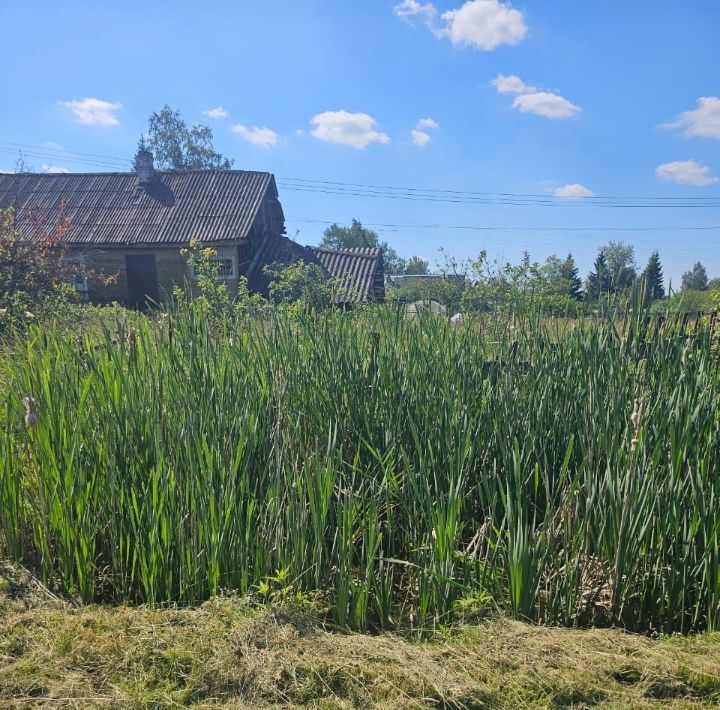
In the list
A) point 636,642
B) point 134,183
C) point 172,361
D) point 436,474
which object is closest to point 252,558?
point 436,474

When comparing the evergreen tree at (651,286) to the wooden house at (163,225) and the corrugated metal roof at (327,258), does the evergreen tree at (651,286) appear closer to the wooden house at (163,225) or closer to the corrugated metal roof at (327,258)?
the wooden house at (163,225)

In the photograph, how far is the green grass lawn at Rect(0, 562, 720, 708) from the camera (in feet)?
6.03

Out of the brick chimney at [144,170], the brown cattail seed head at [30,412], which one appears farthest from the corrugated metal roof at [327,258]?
the brown cattail seed head at [30,412]

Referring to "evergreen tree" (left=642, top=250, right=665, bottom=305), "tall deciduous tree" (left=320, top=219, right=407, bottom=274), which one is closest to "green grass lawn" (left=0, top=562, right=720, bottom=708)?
"evergreen tree" (left=642, top=250, right=665, bottom=305)

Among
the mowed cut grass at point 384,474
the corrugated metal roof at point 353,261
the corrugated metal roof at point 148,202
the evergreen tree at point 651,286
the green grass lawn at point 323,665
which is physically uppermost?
the corrugated metal roof at point 148,202

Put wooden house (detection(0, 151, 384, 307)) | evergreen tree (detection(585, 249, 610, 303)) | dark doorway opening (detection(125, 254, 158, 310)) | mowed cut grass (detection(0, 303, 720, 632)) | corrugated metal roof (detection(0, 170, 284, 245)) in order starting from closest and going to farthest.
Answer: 1. mowed cut grass (detection(0, 303, 720, 632))
2. evergreen tree (detection(585, 249, 610, 303))
3. wooden house (detection(0, 151, 384, 307))
4. corrugated metal roof (detection(0, 170, 284, 245))
5. dark doorway opening (detection(125, 254, 158, 310))

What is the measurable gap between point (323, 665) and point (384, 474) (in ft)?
2.44

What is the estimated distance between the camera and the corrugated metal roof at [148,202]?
23.3 meters

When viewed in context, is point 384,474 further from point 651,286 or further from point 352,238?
point 352,238

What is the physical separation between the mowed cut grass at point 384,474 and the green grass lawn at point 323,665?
7.3 inches

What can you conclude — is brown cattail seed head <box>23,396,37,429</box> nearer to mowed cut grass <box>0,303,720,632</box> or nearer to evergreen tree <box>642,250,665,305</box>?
mowed cut grass <box>0,303,720,632</box>

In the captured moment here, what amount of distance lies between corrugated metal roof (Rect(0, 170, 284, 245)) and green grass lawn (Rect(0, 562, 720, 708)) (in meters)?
21.1

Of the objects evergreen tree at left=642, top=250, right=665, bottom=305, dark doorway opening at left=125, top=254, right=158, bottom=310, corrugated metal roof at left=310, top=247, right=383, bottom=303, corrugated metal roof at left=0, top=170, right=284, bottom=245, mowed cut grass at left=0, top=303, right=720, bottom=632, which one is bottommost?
mowed cut grass at left=0, top=303, right=720, bottom=632

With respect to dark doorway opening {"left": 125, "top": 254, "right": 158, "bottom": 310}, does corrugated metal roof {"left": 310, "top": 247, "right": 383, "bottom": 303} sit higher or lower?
higher
